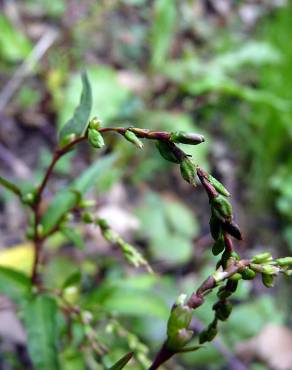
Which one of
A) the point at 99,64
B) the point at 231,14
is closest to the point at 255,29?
the point at 231,14

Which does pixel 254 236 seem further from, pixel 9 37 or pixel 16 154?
pixel 9 37

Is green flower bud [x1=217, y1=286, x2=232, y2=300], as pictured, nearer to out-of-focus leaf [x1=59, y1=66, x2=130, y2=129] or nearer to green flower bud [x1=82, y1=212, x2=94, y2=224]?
green flower bud [x1=82, y1=212, x2=94, y2=224]

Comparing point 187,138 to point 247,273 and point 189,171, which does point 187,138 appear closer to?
point 189,171

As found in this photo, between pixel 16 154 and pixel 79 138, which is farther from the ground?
pixel 79 138

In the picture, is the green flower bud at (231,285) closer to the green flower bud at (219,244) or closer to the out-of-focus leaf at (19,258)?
the green flower bud at (219,244)

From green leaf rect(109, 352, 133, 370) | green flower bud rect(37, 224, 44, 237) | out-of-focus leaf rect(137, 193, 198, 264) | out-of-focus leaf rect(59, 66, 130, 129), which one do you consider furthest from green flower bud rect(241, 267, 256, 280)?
out-of-focus leaf rect(59, 66, 130, 129)

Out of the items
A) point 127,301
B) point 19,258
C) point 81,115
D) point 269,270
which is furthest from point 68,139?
point 19,258
